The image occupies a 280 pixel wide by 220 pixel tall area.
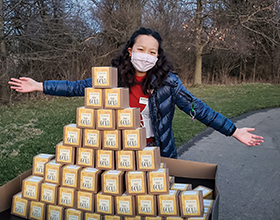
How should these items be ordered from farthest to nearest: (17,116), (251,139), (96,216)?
(17,116) → (251,139) → (96,216)

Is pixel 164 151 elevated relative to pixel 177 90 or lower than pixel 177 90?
lower

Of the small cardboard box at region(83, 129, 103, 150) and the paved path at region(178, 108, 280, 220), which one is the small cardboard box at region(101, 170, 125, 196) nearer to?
the small cardboard box at region(83, 129, 103, 150)

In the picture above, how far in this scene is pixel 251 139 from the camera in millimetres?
2934

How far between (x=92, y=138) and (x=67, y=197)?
548mm

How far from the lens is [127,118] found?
253 cm

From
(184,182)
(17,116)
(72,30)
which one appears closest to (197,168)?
(184,182)

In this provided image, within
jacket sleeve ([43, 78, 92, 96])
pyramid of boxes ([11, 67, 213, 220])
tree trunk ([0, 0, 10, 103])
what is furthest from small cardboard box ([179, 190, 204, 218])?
tree trunk ([0, 0, 10, 103])

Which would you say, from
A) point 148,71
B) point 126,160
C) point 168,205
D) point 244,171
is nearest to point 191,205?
point 168,205

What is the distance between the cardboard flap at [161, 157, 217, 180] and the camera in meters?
2.93

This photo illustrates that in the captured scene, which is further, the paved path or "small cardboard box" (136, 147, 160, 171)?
the paved path

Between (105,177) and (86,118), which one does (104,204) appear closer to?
(105,177)

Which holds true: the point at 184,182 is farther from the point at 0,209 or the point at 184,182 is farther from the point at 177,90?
the point at 0,209

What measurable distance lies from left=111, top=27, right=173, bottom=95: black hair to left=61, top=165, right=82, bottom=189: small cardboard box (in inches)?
44.5

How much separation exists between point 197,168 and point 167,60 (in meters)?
1.28
